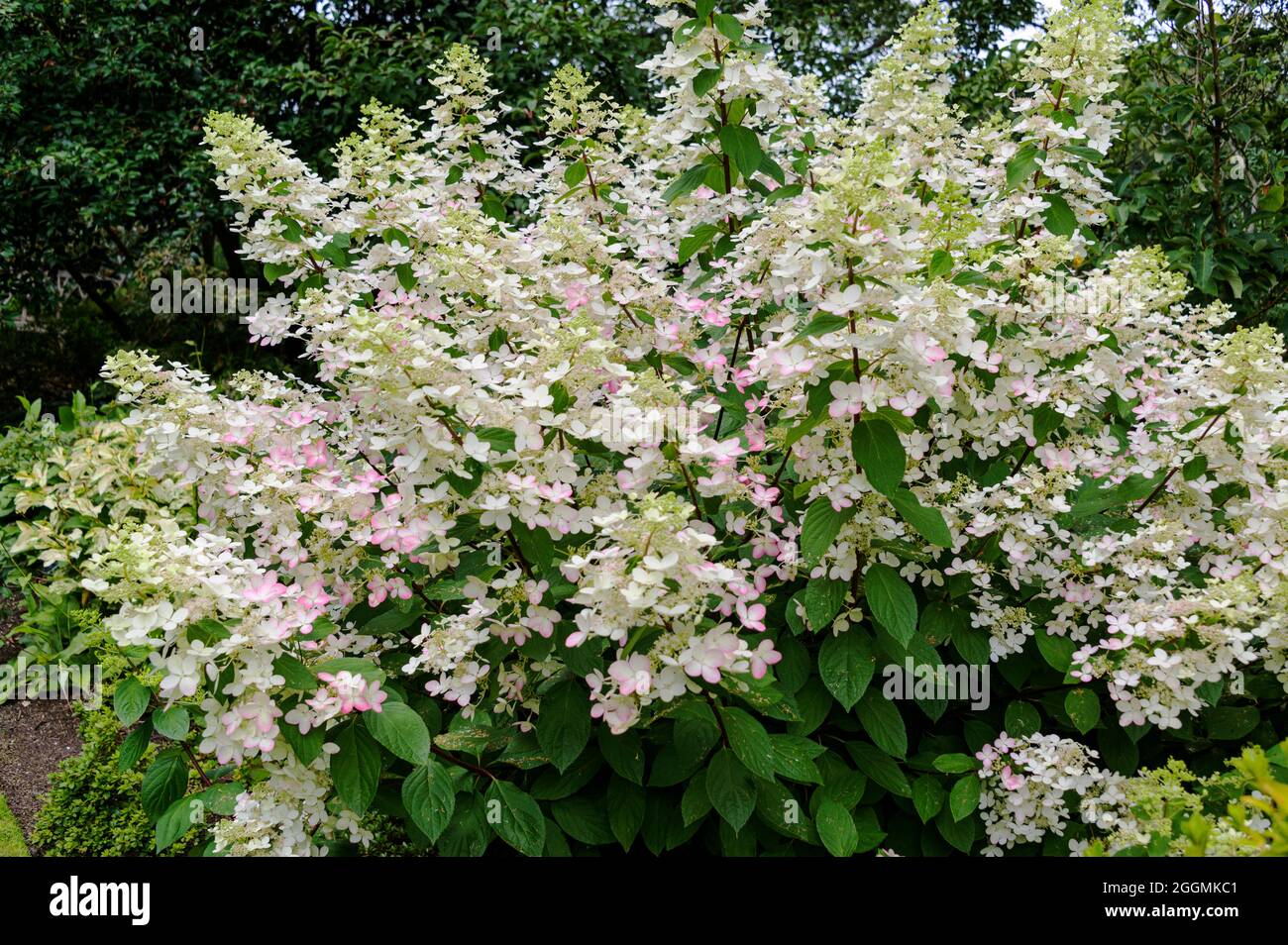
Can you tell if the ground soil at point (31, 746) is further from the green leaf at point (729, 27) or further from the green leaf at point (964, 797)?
the green leaf at point (729, 27)

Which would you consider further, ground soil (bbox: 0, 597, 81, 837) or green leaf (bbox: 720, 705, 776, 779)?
ground soil (bbox: 0, 597, 81, 837)

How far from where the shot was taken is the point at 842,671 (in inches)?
89.4

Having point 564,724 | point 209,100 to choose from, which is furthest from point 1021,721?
point 209,100

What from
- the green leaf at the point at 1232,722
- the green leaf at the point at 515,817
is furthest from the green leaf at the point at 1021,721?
the green leaf at the point at 515,817

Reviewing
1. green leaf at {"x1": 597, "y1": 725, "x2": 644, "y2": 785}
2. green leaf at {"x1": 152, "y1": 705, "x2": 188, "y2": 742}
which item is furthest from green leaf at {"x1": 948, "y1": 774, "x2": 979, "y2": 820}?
green leaf at {"x1": 152, "y1": 705, "x2": 188, "y2": 742}

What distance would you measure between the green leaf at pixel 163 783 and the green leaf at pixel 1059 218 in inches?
107

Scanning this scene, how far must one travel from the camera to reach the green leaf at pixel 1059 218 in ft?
8.93

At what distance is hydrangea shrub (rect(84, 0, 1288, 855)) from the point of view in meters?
1.98

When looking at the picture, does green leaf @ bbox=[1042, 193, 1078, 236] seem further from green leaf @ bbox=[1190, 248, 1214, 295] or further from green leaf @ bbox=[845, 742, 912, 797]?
green leaf @ bbox=[1190, 248, 1214, 295]

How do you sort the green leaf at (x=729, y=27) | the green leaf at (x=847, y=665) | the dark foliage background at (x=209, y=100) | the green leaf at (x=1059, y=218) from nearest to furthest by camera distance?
the green leaf at (x=847, y=665) < the green leaf at (x=729, y=27) < the green leaf at (x=1059, y=218) < the dark foliage background at (x=209, y=100)

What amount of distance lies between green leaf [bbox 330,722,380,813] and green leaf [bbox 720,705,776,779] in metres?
0.74

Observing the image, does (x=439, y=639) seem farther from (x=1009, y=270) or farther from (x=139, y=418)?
(x=1009, y=270)

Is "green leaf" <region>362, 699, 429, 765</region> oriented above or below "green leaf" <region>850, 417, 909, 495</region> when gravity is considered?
below

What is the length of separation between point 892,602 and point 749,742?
0.44 meters
